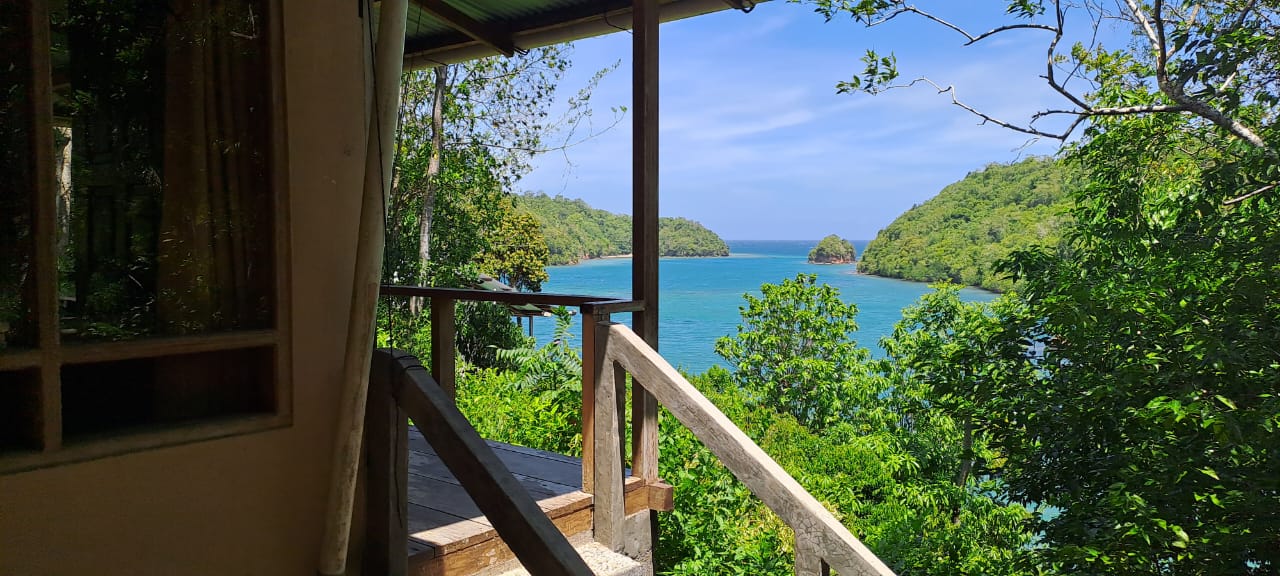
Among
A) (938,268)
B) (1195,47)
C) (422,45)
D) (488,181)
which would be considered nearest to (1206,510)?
(1195,47)

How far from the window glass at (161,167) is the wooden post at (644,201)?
5.20ft

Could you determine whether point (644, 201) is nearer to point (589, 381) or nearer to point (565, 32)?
point (589, 381)

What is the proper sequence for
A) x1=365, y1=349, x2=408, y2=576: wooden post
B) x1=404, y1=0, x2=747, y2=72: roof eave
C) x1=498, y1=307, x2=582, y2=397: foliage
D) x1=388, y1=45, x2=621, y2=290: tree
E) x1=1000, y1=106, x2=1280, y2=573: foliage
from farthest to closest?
x1=388, y1=45, x2=621, y2=290: tree < x1=498, y1=307, x2=582, y2=397: foliage < x1=1000, y1=106, x2=1280, y2=573: foliage < x1=404, y1=0, x2=747, y2=72: roof eave < x1=365, y1=349, x2=408, y2=576: wooden post

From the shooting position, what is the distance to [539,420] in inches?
259

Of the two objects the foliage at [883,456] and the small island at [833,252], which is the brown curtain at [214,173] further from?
the small island at [833,252]

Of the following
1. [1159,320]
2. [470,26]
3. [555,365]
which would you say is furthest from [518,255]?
[470,26]

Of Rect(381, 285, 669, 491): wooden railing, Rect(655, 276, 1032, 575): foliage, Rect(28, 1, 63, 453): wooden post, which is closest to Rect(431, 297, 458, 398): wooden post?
Rect(381, 285, 669, 491): wooden railing

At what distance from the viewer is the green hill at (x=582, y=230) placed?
143 ft

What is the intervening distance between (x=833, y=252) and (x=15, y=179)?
6152 centimetres

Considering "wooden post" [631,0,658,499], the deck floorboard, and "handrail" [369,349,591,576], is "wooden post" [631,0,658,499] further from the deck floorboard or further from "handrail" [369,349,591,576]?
"handrail" [369,349,591,576]

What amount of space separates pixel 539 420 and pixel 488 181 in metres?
9.03

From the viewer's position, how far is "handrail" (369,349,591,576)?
163cm

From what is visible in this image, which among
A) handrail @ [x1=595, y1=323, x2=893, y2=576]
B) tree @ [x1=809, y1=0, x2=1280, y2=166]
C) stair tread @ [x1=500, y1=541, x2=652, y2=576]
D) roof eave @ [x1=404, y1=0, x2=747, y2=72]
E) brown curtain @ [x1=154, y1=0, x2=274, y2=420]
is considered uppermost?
tree @ [x1=809, y1=0, x2=1280, y2=166]

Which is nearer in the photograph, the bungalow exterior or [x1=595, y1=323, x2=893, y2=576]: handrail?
the bungalow exterior
